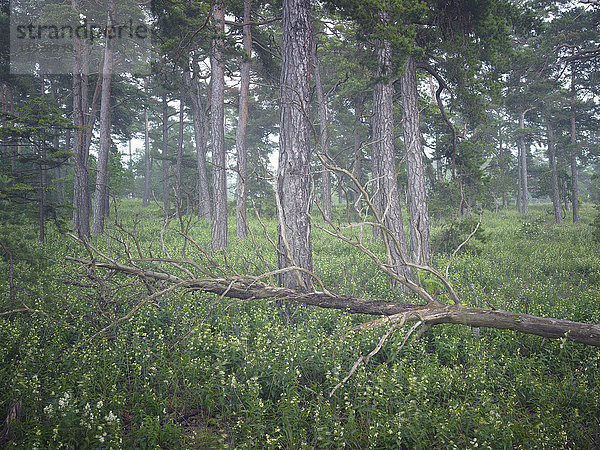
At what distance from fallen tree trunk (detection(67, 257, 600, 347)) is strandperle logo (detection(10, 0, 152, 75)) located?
53.3 ft

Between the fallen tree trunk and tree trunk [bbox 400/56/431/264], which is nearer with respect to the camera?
the fallen tree trunk

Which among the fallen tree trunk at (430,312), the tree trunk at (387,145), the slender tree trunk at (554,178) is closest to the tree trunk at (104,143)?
the fallen tree trunk at (430,312)

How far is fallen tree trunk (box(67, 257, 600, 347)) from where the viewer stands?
429 cm

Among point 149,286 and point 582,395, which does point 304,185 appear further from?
point 582,395

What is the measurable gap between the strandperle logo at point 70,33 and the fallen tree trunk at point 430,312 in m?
16.2

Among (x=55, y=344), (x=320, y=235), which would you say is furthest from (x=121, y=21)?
(x=55, y=344)

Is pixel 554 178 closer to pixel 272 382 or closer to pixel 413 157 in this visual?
pixel 413 157

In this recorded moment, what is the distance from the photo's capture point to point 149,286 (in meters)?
5.45

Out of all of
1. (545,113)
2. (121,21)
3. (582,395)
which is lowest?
(582,395)

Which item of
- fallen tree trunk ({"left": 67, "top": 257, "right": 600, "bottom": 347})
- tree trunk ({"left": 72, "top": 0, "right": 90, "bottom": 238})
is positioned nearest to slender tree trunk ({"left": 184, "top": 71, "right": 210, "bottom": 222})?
tree trunk ({"left": 72, "top": 0, "right": 90, "bottom": 238})

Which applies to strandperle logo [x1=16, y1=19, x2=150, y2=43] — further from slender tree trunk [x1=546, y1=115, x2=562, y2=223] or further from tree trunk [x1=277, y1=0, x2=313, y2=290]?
slender tree trunk [x1=546, y1=115, x2=562, y2=223]

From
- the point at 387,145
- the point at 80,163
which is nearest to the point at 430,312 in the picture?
the point at 387,145

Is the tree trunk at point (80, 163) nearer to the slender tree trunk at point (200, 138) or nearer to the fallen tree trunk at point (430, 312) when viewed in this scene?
the slender tree trunk at point (200, 138)

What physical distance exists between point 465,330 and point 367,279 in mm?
3599
